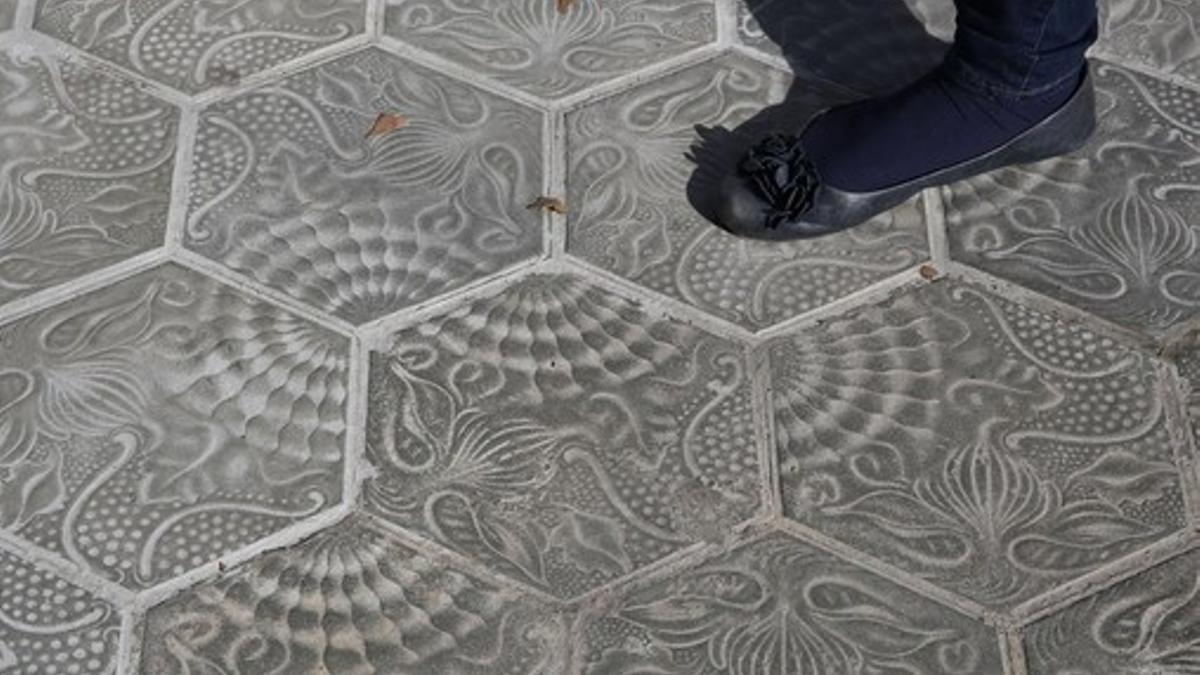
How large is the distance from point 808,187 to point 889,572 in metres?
0.39

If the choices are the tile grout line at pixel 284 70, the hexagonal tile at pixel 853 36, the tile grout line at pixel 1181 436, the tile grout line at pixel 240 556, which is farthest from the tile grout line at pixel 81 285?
the tile grout line at pixel 1181 436

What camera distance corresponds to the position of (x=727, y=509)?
149 centimetres

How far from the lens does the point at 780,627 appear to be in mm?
1420

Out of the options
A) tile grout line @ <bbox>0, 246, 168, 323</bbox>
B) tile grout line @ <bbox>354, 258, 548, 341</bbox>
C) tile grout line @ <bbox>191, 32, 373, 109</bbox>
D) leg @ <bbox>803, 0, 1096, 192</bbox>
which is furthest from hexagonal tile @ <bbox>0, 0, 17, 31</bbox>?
leg @ <bbox>803, 0, 1096, 192</bbox>

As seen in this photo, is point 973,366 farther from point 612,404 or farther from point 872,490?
point 612,404

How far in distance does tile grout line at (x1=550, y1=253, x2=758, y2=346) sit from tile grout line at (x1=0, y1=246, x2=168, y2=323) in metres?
0.39

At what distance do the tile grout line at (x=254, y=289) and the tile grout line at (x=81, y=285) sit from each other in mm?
24

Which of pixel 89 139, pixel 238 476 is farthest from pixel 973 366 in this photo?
pixel 89 139

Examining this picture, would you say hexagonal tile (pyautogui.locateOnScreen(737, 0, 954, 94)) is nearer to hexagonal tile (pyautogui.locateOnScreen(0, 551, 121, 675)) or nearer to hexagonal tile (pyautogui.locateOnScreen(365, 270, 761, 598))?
hexagonal tile (pyautogui.locateOnScreen(365, 270, 761, 598))

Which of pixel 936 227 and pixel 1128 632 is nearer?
pixel 1128 632

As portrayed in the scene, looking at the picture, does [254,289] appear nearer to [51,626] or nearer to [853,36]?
[51,626]

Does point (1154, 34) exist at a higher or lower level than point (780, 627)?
higher

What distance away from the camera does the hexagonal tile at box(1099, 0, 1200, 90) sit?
186 centimetres

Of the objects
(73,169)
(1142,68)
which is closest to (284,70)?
(73,169)
